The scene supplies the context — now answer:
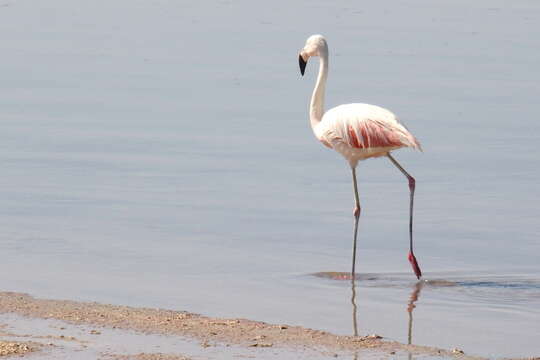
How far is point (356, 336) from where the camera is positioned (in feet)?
24.2

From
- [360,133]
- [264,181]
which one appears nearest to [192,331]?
[360,133]

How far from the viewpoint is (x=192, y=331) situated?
7211 mm

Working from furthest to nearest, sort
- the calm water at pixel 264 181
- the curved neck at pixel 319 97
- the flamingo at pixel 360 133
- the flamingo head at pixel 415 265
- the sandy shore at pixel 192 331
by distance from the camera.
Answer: the curved neck at pixel 319 97 → the flamingo at pixel 360 133 → the flamingo head at pixel 415 265 → the calm water at pixel 264 181 → the sandy shore at pixel 192 331

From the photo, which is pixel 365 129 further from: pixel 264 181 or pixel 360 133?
pixel 264 181

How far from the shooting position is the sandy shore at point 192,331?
692 cm

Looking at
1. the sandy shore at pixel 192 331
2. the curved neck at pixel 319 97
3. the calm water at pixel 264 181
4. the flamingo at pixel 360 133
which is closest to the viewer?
the sandy shore at pixel 192 331

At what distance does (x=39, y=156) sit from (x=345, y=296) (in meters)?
4.66

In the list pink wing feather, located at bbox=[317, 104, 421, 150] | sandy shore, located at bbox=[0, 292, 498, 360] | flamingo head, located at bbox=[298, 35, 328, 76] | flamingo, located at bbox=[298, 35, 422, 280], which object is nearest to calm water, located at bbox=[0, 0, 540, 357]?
sandy shore, located at bbox=[0, 292, 498, 360]

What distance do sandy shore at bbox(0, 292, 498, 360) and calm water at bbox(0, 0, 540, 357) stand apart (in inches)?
16.5

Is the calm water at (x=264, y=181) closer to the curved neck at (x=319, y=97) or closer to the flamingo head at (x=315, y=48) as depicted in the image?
the curved neck at (x=319, y=97)

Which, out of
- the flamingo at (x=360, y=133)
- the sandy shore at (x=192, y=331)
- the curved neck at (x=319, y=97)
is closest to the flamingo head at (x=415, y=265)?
the flamingo at (x=360, y=133)

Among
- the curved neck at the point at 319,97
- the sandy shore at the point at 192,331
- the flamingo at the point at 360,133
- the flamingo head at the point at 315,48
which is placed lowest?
the sandy shore at the point at 192,331

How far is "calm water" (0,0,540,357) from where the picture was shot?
859 centimetres

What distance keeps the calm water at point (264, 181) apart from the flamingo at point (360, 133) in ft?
1.75
